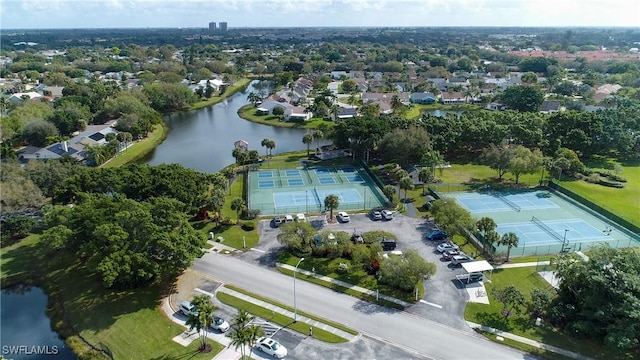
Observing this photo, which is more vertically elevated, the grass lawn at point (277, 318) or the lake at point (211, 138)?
the lake at point (211, 138)

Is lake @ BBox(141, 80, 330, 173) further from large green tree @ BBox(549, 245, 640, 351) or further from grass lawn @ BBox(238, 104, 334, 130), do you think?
large green tree @ BBox(549, 245, 640, 351)

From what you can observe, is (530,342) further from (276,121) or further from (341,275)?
(276,121)

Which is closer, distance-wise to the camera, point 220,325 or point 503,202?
point 220,325

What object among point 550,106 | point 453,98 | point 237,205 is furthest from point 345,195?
point 453,98

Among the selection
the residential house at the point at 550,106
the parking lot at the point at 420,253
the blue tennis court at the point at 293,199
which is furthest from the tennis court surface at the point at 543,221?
the residential house at the point at 550,106

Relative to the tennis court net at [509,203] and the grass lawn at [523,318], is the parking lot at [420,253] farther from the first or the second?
the tennis court net at [509,203]

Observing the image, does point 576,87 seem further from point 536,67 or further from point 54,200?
point 54,200
